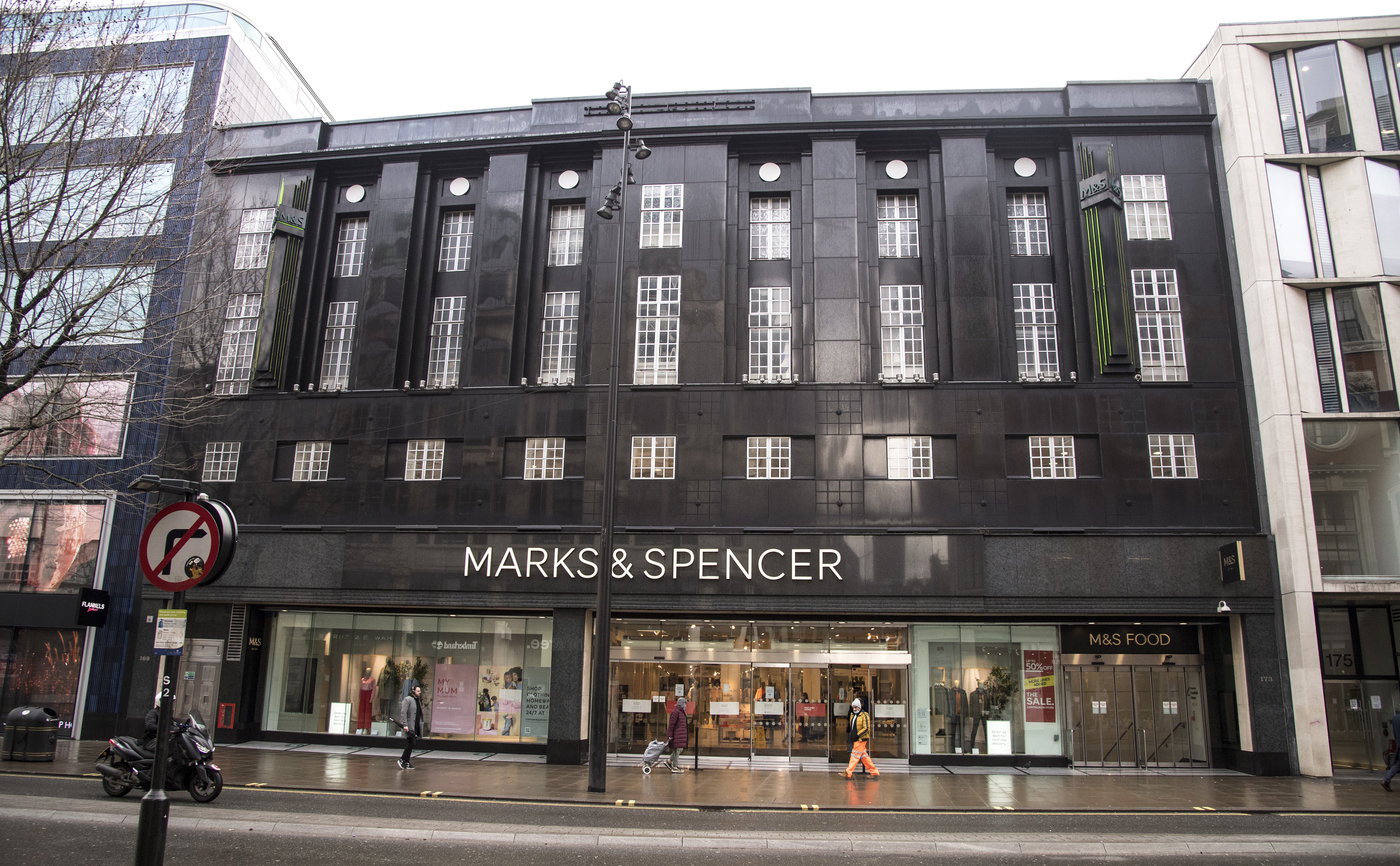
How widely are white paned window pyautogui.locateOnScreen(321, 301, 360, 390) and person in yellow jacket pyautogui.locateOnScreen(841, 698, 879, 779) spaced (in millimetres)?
17159

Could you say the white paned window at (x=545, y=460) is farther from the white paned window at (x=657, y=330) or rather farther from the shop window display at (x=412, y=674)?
the shop window display at (x=412, y=674)

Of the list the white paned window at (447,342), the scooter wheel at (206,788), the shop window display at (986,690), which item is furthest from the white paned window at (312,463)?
the shop window display at (986,690)

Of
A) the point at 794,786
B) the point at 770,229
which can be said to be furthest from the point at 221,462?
the point at 794,786

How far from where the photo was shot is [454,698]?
23.0 metres

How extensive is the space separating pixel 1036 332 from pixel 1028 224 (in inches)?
128

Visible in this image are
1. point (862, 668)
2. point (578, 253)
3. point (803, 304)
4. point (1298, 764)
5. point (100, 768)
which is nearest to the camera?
point (100, 768)

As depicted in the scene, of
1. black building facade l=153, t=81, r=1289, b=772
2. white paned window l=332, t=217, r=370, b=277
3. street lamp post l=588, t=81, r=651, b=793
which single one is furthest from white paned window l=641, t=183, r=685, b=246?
white paned window l=332, t=217, r=370, b=277

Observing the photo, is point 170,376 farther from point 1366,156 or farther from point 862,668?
point 1366,156

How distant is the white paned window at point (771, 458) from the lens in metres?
22.5

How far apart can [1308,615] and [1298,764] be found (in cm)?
354

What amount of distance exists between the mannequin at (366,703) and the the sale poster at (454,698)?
5.98 feet

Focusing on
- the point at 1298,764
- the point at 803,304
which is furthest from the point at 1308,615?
the point at 803,304

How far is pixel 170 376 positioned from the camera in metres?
24.5

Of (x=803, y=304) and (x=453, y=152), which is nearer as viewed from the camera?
(x=803, y=304)
